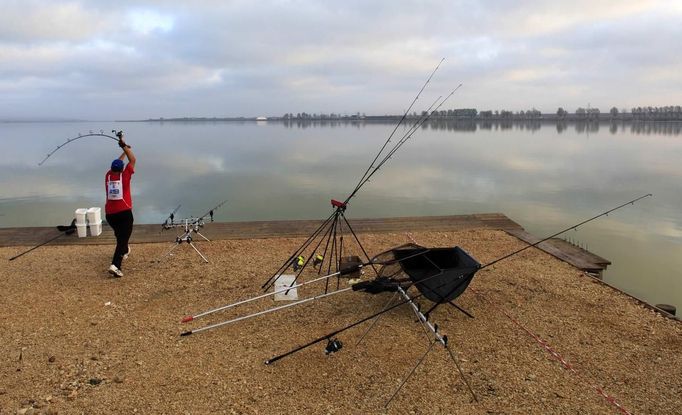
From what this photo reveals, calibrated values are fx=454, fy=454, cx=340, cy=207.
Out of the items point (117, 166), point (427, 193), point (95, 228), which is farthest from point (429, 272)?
point (427, 193)

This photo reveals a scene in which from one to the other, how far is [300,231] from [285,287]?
359 cm

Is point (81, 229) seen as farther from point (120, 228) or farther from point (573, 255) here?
point (573, 255)

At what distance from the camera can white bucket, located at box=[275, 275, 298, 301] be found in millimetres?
5813

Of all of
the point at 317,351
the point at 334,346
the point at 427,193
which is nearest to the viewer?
the point at 334,346

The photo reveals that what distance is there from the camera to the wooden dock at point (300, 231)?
8.27 meters

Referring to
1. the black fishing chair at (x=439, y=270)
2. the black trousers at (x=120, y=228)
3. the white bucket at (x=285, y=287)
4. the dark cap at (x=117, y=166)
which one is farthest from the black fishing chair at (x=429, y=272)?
the dark cap at (x=117, y=166)

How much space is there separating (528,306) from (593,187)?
18948mm

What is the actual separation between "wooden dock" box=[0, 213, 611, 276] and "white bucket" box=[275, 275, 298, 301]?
2841mm

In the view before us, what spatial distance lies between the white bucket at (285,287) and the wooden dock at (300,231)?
2.84 m

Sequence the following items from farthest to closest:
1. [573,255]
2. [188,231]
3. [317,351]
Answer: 1. [573,255]
2. [188,231]
3. [317,351]

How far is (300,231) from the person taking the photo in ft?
31.1

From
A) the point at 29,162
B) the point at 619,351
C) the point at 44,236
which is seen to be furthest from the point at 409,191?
the point at 29,162

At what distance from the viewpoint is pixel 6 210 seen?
16109 millimetres

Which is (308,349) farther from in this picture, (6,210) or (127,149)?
(6,210)
